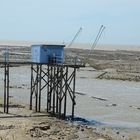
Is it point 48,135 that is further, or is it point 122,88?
point 122,88

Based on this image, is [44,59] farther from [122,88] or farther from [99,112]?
[122,88]

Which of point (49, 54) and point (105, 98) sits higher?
point (49, 54)

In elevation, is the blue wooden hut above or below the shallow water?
above

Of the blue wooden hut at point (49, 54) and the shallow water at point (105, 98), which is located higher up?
the blue wooden hut at point (49, 54)

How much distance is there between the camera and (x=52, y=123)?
29.3 meters

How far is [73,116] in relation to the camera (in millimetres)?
33094

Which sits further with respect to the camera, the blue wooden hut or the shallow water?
the shallow water

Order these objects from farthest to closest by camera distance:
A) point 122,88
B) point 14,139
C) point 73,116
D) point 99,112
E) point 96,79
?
1. point 96,79
2. point 122,88
3. point 99,112
4. point 73,116
5. point 14,139

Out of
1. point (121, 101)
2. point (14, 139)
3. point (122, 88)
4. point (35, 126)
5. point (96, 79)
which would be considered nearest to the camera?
point (14, 139)

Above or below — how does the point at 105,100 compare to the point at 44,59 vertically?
below

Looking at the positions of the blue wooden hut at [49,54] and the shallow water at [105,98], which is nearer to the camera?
the blue wooden hut at [49,54]

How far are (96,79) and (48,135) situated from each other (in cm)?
3983

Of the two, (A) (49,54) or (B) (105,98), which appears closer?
(A) (49,54)

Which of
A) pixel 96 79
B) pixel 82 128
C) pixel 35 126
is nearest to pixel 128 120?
pixel 82 128
